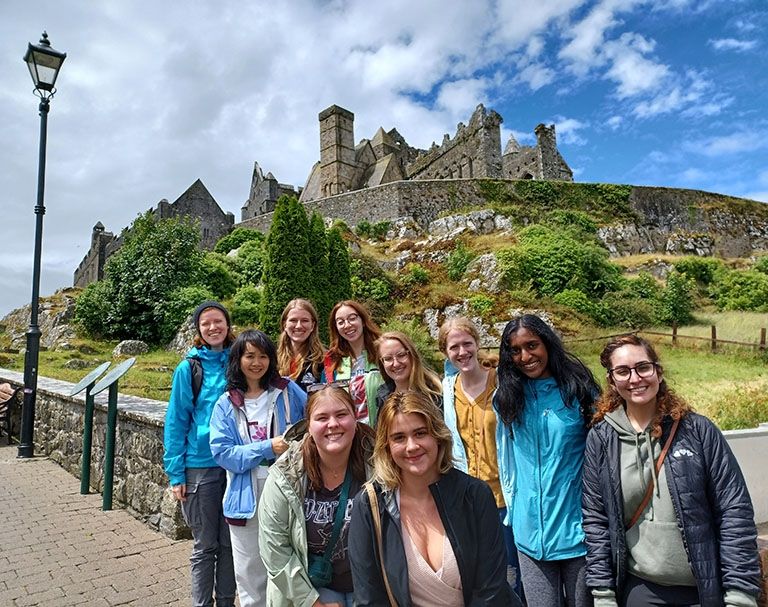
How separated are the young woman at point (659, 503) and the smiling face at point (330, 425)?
1.05m

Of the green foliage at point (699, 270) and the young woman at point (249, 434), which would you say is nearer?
the young woman at point (249, 434)

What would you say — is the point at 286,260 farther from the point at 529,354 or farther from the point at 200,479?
the point at 529,354

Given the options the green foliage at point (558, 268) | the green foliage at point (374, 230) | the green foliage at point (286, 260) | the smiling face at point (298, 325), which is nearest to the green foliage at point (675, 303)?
the green foliage at point (558, 268)

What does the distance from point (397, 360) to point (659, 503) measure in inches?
61.2

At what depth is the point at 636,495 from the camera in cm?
193

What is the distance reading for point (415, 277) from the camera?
1975 centimetres

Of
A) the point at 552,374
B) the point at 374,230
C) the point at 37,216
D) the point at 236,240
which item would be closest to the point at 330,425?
the point at 552,374

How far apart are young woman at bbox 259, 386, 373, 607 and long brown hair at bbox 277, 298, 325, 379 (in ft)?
4.36

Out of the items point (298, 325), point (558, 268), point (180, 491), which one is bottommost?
point (180, 491)

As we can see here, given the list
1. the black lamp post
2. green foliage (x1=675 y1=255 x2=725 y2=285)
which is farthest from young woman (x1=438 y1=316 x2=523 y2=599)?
green foliage (x1=675 y1=255 x2=725 y2=285)

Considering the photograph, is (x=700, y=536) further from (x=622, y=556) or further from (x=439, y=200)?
(x=439, y=200)

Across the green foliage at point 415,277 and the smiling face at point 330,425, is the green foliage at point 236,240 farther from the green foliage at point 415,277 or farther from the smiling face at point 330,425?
the smiling face at point 330,425

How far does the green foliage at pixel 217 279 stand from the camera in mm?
19922

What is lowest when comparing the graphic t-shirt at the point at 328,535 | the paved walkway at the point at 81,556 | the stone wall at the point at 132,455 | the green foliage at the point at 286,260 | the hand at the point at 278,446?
the paved walkway at the point at 81,556
